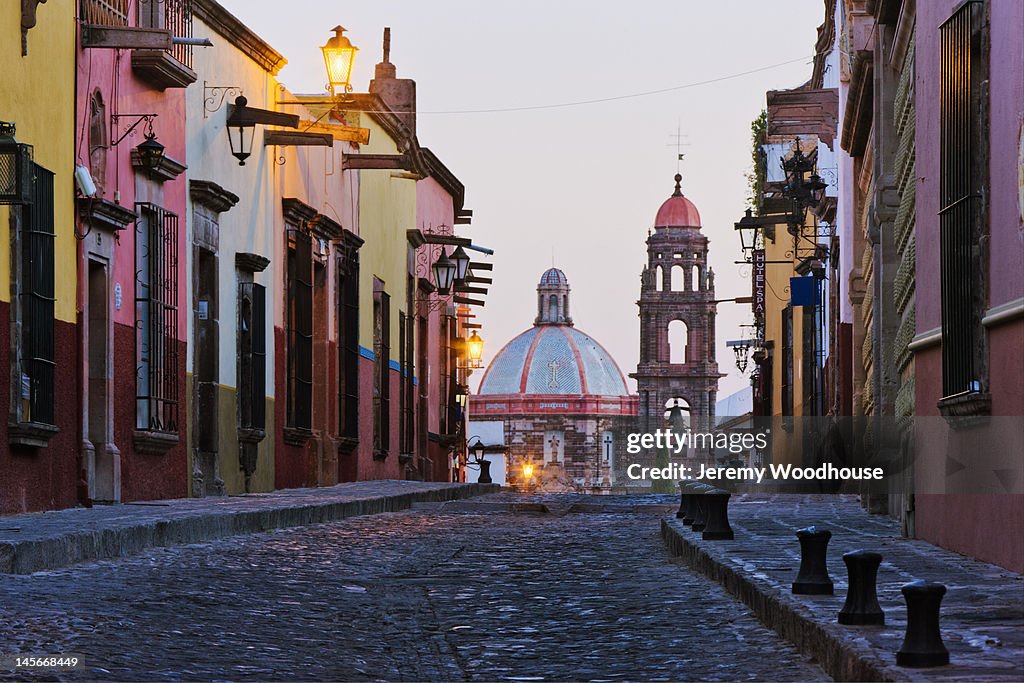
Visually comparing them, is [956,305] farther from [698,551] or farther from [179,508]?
[179,508]

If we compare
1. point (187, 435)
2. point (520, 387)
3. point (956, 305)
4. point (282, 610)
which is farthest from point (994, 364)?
point (520, 387)

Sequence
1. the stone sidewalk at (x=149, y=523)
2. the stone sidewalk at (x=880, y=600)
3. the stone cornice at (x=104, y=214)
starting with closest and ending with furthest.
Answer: the stone sidewalk at (x=880, y=600) < the stone sidewalk at (x=149, y=523) < the stone cornice at (x=104, y=214)

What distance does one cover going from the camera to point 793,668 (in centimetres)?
684

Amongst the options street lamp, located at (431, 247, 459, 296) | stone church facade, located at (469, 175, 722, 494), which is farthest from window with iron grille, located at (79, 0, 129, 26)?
stone church facade, located at (469, 175, 722, 494)

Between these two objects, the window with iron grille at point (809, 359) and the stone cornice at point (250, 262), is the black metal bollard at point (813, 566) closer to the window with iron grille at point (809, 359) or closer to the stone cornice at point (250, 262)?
the stone cornice at point (250, 262)

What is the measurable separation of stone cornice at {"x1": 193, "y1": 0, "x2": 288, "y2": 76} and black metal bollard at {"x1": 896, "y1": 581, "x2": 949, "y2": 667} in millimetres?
15889

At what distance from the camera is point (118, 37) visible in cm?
1645

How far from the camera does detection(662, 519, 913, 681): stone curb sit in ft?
19.0

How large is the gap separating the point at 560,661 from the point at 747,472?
31.7m

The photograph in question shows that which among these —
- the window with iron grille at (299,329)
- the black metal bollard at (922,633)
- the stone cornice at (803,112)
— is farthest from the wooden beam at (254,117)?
the black metal bollard at (922,633)

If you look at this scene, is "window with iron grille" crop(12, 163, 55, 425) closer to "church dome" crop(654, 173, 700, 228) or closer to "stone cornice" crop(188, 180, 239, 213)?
"stone cornice" crop(188, 180, 239, 213)

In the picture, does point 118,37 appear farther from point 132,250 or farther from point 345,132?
point 345,132

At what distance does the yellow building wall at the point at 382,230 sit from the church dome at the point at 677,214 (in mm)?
79548

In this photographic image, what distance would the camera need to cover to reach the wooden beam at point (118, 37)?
645 inches
